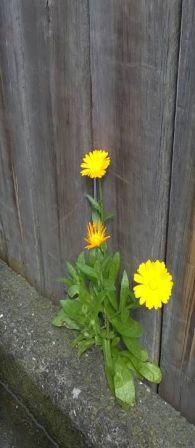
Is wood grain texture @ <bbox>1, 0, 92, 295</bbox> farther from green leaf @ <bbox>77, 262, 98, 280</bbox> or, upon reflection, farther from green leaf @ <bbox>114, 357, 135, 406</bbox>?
green leaf @ <bbox>114, 357, 135, 406</bbox>

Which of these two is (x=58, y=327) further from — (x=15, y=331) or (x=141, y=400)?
(x=141, y=400)

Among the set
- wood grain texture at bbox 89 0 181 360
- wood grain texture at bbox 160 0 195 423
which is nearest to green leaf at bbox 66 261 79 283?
wood grain texture at bbox 89 0 181 360

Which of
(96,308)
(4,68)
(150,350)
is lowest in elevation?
(150,350)

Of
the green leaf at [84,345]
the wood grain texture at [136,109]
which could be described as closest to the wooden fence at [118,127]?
the wood grain texture at [136,109]

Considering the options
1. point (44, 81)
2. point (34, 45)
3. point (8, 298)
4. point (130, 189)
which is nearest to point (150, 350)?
point (130, 189)

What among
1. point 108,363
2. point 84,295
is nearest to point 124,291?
point 84,295

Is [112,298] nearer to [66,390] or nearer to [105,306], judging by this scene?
[105,306]
